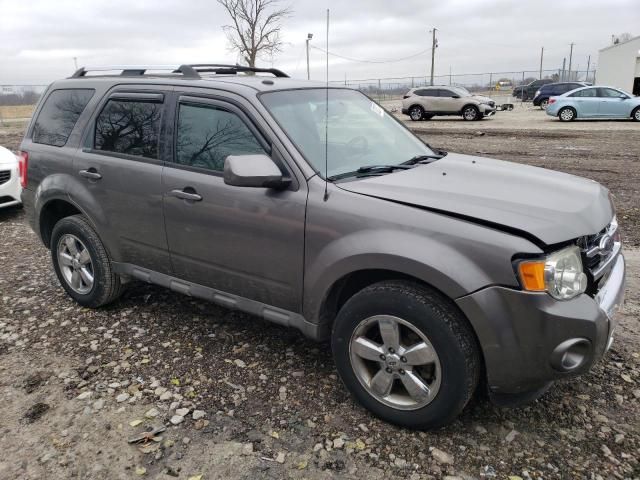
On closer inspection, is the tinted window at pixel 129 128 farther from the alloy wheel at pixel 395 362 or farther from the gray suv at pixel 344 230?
the alloy wheel at pixel 395 362

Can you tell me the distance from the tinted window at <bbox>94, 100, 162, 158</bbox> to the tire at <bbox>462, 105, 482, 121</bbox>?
21.6 m

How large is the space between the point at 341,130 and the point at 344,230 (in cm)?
96

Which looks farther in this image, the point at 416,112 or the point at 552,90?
the point at 552,90

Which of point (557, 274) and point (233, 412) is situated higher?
point (557, 274)

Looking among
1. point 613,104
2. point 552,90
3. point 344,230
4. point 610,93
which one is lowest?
point 344,230

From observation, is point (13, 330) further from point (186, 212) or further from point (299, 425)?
point (299, 425)

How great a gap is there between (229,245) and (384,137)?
1.34 meters

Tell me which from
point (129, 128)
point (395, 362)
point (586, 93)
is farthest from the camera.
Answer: point (586, 93)

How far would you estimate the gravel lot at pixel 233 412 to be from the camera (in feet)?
8.46

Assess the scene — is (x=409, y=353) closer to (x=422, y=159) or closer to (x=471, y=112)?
(x=422, y=159)

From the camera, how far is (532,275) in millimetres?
2277

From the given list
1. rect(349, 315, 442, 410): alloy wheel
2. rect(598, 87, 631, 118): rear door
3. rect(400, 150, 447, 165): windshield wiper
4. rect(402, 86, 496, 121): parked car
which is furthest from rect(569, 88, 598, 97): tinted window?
rect(349, 315, 442, 410): alloy wheel

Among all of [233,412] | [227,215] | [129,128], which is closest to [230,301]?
[227,215]

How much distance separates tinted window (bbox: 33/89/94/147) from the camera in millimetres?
4117
